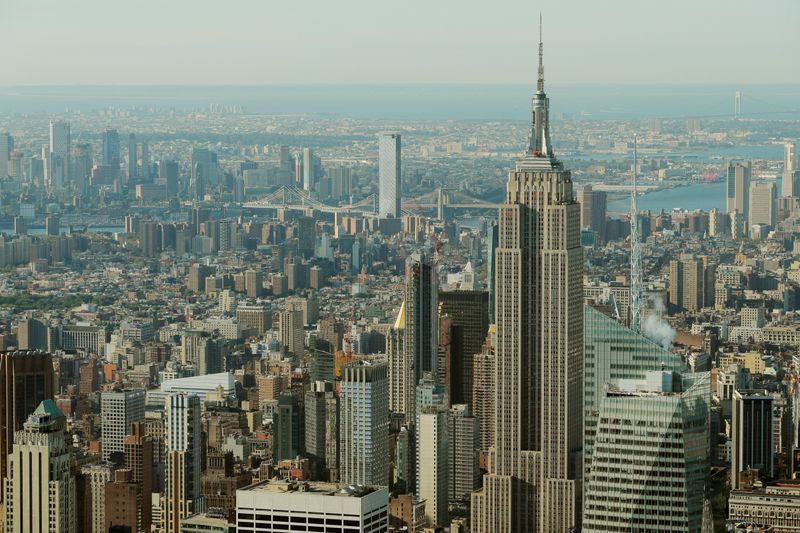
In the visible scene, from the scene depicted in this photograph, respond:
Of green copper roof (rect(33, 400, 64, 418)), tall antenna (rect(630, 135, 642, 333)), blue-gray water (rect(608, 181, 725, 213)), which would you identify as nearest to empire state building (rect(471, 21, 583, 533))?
tall antenna (rect(630, 135, 642, 333))

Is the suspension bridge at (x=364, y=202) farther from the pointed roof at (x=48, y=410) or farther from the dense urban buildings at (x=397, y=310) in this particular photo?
the pointed roof at (x=48, y=410)

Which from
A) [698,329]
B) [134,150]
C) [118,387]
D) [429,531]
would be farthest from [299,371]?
[134,150]

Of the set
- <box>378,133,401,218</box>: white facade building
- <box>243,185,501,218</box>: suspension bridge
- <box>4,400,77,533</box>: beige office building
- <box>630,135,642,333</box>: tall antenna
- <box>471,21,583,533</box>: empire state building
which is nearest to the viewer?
<box>4,400,77,533</box>: beige office building

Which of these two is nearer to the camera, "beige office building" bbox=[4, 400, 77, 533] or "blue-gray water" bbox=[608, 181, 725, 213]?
"beige office building" bbox=[4, 400, 77, 533]

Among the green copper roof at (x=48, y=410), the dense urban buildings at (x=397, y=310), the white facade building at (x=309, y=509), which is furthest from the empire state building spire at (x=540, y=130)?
the white facade building at (x=309, y=509)

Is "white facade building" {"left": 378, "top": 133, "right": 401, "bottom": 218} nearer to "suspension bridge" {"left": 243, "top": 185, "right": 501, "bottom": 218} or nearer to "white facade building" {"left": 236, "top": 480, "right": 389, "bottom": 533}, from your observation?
"suspension bridge" {"left": 243, "top": 185, "right": 501, "bottom": 218}

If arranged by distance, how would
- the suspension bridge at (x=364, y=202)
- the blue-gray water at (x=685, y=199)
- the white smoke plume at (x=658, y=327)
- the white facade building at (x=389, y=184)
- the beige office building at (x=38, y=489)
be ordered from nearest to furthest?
the beige office building at (x=38, y=489)
the white smoke plume at (x=658, y=327)
the blue-gray water at (x=685, y=199)
the suspension bridge at (x=364, y=202)
the white facade building at (x=389, y=184)
